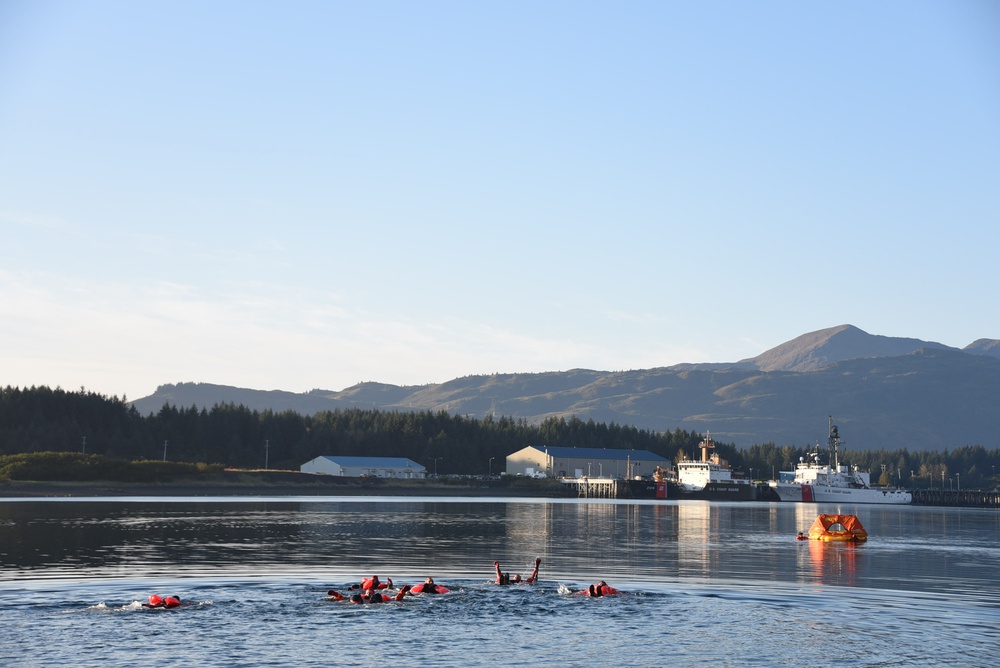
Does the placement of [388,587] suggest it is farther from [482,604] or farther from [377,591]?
[482,604]

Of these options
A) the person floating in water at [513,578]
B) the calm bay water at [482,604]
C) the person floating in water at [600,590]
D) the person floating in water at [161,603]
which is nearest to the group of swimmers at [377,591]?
the calm bay water at [482,604]

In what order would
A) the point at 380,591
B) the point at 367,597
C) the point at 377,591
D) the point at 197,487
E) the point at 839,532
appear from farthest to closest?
the point at 197,487, the point at 839,532, the point at 380,591, the point at 377,591, the point at 367,597

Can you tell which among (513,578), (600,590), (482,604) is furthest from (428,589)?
(600,590)

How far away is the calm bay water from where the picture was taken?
29.4 m

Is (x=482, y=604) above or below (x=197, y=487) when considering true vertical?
above

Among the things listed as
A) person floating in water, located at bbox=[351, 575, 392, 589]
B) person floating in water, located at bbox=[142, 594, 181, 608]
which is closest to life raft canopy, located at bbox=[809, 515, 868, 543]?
person floating in water, located at bbox=[351, 575, 392, 589]

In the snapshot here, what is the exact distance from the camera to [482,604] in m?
38.6

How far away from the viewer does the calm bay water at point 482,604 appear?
2936 cm

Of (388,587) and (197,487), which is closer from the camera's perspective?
(388,587)

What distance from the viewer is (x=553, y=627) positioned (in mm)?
34125

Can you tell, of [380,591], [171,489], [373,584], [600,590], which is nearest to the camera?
[373,584]

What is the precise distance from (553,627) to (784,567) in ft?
85.6

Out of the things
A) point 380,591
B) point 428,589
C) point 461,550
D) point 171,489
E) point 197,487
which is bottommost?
point 171,489

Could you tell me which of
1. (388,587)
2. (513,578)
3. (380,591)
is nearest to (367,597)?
(380,591)
